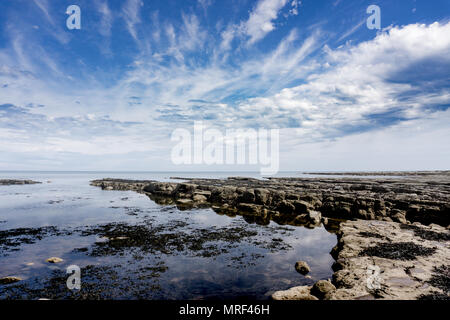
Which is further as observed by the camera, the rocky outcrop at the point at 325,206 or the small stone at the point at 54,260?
the rocky outcrop at the point at 325,206

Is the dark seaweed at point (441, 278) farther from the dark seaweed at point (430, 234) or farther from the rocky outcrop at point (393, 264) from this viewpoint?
the dark seaweed at point (430, 234)

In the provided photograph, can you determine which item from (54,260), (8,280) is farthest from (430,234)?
(8,280)

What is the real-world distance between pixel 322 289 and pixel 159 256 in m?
9.98

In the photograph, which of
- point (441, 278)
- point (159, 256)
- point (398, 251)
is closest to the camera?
point (441, 278)

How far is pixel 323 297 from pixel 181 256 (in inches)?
353

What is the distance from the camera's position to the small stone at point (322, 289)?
950cm

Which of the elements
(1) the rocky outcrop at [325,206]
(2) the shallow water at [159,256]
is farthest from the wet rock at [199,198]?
(2) the shallow water at [159,256]

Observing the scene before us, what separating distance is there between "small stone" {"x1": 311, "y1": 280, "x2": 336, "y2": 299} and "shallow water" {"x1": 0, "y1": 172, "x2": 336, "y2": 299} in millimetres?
1723

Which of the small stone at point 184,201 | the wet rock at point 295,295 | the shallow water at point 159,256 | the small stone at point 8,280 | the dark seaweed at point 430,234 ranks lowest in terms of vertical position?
the small stone at point 184,201

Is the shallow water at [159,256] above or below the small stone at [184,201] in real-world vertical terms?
above

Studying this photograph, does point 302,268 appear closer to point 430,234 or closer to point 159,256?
point 159,256

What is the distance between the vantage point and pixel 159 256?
1488 cm

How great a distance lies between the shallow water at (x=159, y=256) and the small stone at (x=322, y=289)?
172 centimetres

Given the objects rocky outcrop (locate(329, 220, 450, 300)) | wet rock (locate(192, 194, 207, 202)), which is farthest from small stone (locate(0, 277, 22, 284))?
wet rock (locate(192, 194, 207, 202))
